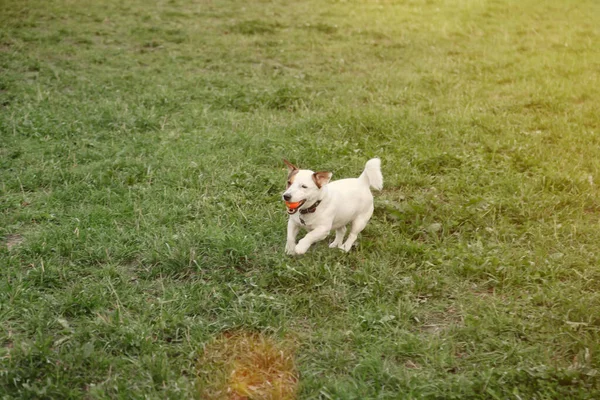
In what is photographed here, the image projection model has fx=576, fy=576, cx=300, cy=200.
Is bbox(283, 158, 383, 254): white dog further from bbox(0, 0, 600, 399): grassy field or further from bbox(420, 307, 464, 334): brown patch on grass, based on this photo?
bbox(420, 307, 464, 334): brown patch on grass

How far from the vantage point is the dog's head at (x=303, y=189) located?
169 inches

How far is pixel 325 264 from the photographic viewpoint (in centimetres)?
445

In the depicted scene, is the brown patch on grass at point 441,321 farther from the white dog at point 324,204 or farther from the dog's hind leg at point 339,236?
the dog's hind leg at point 339,236

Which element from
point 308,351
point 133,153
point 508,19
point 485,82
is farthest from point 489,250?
point 508,19

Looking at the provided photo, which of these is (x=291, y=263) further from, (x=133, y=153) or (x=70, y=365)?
(x=133, y=153)

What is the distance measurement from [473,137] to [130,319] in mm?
4940

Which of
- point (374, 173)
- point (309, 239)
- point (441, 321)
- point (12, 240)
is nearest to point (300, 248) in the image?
point (309, 239)

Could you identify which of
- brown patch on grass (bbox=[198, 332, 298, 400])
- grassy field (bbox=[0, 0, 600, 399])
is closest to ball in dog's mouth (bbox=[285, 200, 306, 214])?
grassy field (bbox=[0, 0, 600, 399])

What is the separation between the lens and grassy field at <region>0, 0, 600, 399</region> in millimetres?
3531

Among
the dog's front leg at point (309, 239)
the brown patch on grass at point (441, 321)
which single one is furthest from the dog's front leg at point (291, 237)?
the brown patch on grass at point (441, 321)

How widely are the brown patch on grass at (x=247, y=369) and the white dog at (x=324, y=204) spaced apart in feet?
3.23

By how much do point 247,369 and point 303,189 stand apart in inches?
55.7

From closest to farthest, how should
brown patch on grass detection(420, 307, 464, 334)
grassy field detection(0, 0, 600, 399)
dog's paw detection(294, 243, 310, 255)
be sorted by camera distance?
grassy field detection(0, 0, 600, 399)
brown patch on grass detection(420, 307, 464, 334)
dog's paw detection(294, 243, 310, 255)

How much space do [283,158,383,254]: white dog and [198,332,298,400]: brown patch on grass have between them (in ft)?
3.23
